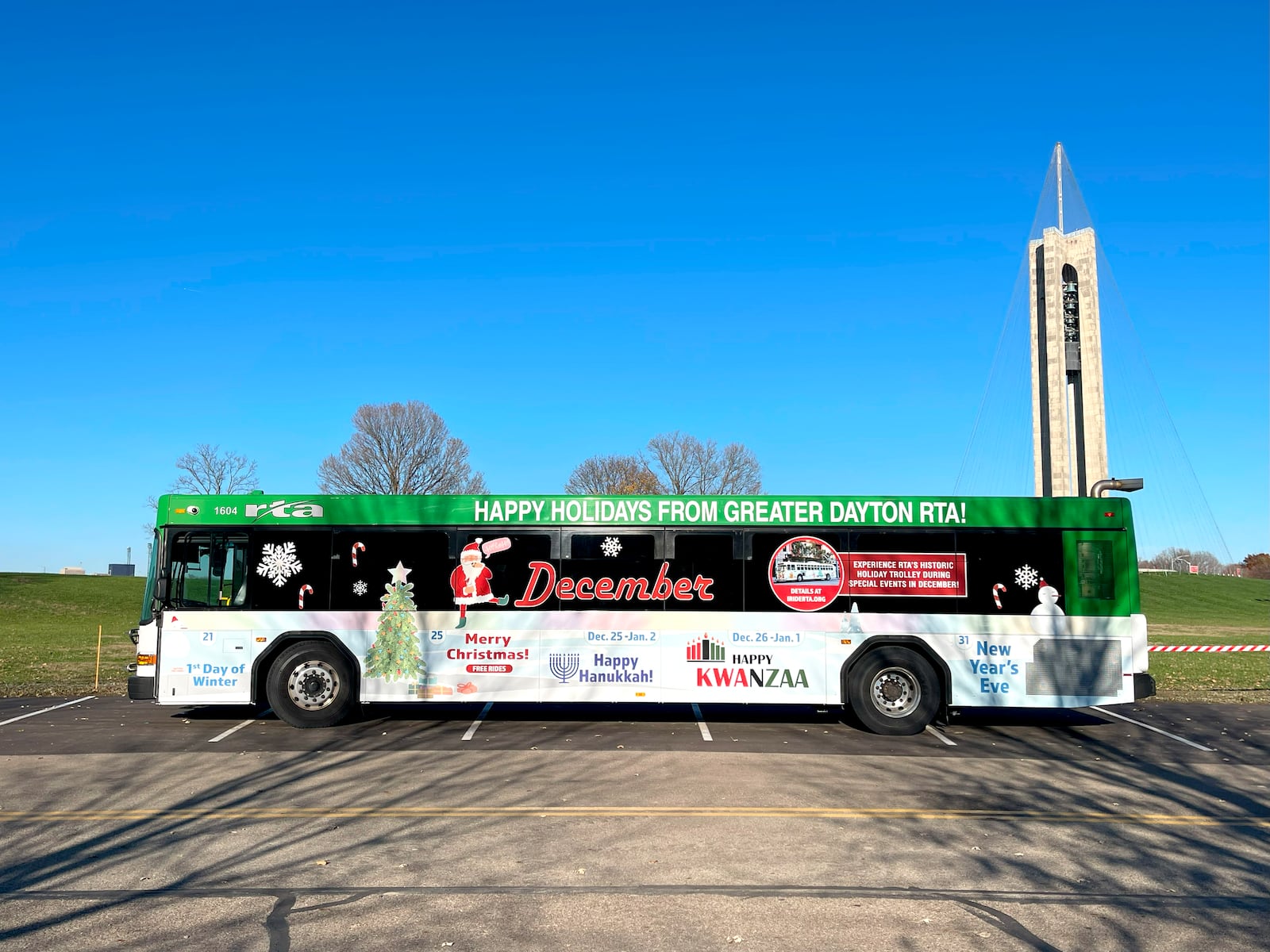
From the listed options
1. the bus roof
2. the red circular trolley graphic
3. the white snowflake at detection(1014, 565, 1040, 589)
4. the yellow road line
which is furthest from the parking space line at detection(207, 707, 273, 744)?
the white snowflake at detection(1014, 565, 1040, 589)

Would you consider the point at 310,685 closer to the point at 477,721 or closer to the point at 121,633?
the point at 477,721

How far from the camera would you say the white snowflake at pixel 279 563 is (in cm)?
1250

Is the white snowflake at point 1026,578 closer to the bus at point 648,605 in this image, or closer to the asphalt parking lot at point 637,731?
the bus at point 648,605

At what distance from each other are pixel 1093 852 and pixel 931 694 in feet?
16.6

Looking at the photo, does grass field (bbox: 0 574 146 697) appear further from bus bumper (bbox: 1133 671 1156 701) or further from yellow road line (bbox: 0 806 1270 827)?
bus bumper (bbox: 1133 671 1156 701)

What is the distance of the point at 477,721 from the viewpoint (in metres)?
12.9

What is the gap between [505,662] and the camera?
1235cm

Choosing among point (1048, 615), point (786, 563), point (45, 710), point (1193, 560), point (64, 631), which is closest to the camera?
point (1048, 615)

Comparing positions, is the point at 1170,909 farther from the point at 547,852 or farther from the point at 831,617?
the point at 831,617

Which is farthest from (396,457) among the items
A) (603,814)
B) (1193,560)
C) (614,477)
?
(1193,560)

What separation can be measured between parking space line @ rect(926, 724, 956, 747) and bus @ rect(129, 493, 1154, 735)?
1.08 ft

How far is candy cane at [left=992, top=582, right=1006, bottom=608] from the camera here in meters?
12.2

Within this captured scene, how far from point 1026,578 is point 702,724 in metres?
4.77

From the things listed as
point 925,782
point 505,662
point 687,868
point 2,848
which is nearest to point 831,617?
point 925,782
